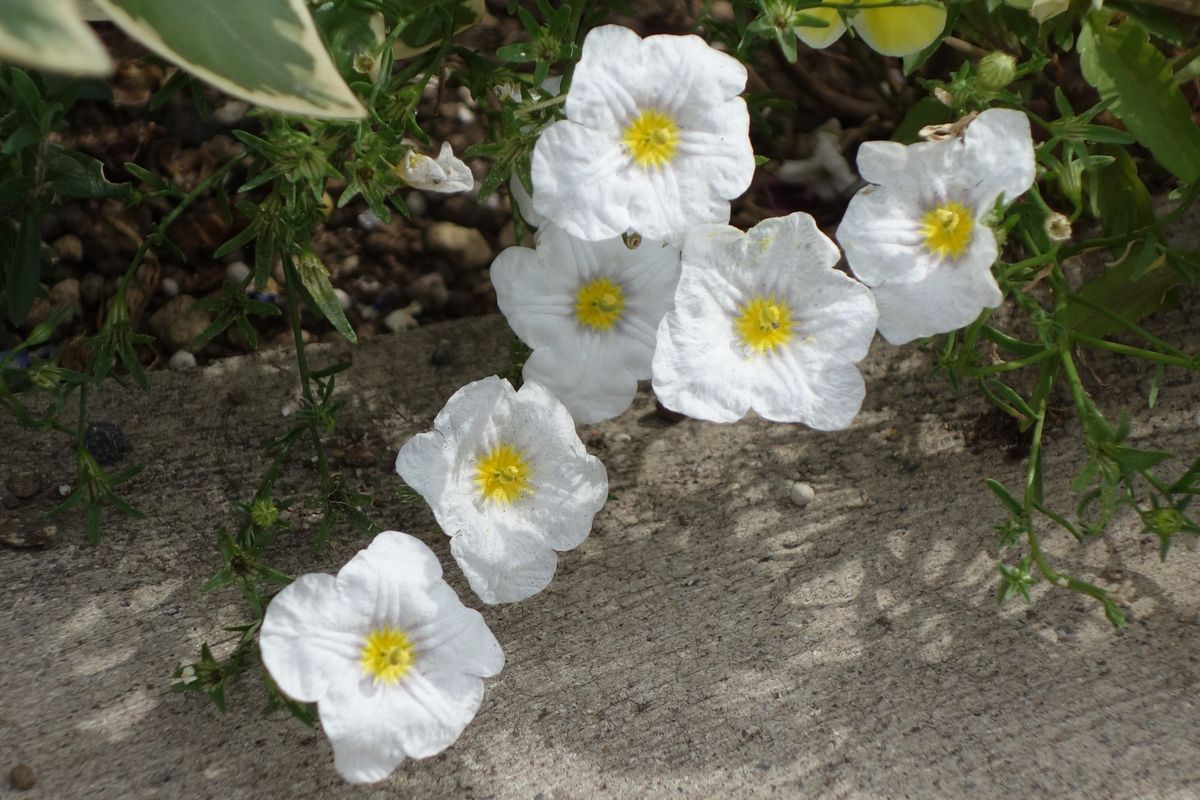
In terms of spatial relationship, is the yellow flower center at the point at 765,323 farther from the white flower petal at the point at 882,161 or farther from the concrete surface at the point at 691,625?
the concrete surface at the point at 691,625

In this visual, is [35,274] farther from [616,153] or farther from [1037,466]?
[1037,466]

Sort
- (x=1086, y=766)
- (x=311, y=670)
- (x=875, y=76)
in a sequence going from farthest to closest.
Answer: (x=875, y=76) < (x=1086, y=766) < (x=311, y=670)

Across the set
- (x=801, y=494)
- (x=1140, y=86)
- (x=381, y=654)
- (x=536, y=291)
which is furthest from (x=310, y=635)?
(x=1140, y=86)

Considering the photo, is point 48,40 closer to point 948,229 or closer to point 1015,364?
point 948,229

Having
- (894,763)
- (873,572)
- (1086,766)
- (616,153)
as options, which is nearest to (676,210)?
(616,153)

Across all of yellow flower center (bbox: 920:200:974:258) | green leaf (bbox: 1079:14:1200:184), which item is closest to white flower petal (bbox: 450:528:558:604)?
yellow flower center (bbox: 920:200:974:258)
